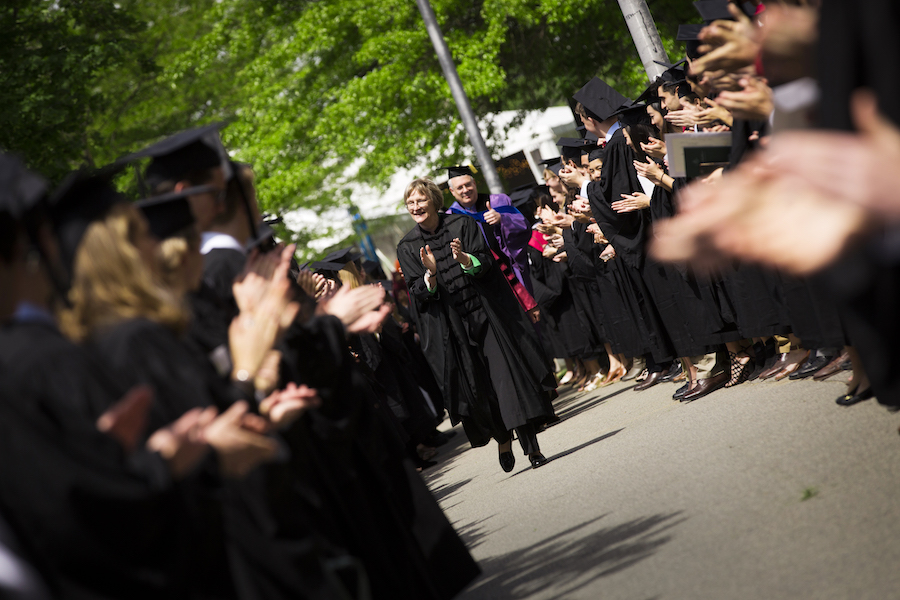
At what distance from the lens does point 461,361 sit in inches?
311

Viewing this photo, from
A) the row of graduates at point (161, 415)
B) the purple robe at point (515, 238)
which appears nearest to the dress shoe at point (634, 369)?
the purple robe at point (515, 238)

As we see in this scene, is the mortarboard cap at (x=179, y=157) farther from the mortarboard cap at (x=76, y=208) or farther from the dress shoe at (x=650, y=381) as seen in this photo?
the dress shoe at (x=650, y=381)

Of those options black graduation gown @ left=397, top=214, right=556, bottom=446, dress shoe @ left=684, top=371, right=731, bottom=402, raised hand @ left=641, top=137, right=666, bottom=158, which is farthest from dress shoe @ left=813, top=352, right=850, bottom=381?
black graduation gown @ left=397, top=214, right=556, bottom=446

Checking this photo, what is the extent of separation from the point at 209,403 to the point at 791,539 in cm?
275

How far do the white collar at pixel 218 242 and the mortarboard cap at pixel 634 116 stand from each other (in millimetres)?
4762

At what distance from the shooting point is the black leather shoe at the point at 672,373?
987 cm

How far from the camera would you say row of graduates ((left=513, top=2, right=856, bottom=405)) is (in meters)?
5.79

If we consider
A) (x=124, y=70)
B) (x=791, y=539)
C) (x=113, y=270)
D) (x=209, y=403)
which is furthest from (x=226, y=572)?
(x=124, y=70)

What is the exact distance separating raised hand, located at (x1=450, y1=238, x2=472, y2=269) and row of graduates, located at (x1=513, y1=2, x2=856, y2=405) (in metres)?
1.50

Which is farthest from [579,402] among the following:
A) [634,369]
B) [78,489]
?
[78,489]

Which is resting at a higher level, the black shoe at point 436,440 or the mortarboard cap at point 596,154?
the mortarboard cap at point 596,154

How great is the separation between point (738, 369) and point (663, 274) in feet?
3.90

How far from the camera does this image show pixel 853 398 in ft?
18.7

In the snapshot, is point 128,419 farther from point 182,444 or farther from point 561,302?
point 561,302
